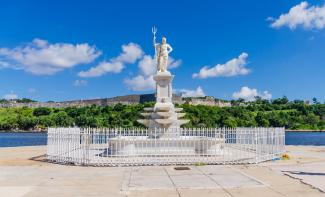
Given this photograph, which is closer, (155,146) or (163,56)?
(155,146)

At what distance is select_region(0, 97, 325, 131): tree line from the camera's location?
74562 mm

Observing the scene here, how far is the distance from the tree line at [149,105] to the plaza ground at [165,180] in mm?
48917

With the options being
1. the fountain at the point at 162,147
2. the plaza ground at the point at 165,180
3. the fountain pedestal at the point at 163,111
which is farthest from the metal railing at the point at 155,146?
the fountain pedestal at the point at 163,111

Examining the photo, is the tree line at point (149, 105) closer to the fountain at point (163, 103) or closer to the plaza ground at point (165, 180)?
the fountain at point (163, 103)

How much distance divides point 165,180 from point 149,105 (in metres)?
69.1

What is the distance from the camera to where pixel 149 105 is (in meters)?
81.7

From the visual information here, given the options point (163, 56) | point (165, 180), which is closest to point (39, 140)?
point (163, 56)

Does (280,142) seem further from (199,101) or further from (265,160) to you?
(199,101)

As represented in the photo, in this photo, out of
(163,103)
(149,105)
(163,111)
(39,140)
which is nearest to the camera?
(163,111)

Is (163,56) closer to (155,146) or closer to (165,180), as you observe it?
(155,146)

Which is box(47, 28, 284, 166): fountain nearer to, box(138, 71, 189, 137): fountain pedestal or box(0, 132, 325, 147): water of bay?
box(138, 71, 189, 137): fountain pedestal

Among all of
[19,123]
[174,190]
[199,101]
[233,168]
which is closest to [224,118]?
[199,101]

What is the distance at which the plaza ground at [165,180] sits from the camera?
10719 mm

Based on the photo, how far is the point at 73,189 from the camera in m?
11.3
